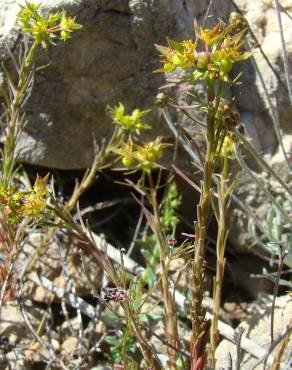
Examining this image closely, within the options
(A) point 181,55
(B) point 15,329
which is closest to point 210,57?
(A) point 181,55

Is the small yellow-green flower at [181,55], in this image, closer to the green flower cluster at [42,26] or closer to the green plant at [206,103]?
the green plant at [206,103]

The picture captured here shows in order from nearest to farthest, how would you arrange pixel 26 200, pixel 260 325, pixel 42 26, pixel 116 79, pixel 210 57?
pixel 210 57
pixel 26 200
pixel 42 26
pixel 260 325
pixel 116 79

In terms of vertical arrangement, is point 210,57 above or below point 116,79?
above

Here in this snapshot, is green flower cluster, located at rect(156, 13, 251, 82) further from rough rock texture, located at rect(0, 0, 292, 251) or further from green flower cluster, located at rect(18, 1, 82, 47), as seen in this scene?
rough rock texture, located at rect(0, 0, 292, 251)

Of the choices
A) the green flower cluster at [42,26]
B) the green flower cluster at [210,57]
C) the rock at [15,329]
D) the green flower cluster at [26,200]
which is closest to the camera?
the green flower cluster at [210,57]

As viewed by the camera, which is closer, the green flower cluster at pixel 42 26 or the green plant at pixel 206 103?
the green plant at pixel 206 103

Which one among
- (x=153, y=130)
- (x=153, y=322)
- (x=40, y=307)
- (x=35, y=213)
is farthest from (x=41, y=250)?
(x=35, y=213)

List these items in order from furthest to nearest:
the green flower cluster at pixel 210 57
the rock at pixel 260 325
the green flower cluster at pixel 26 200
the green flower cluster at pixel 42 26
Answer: the rock at pixel 260 325 < the green flower cluster at pixel 42 26 < the green flower cluster at pixel 26 200 < the green flower cluster at pixel 210 57

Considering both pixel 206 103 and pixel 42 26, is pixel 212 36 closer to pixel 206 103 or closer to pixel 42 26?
pixel 206 103

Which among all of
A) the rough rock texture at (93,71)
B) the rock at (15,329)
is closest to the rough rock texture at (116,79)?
the rough rock texture at (93,71)
